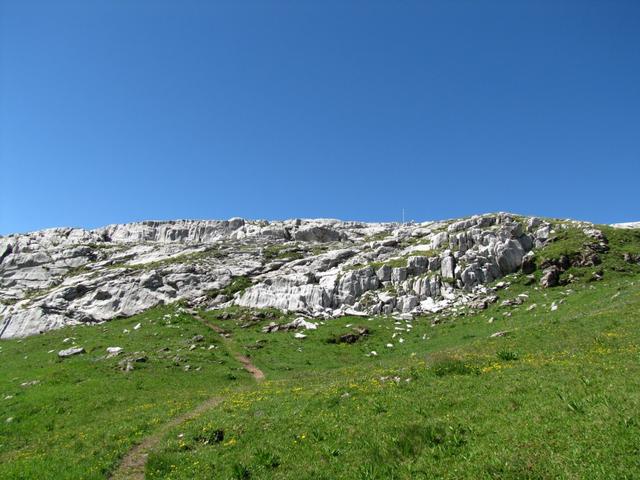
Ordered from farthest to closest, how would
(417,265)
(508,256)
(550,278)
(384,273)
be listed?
(384,273), (417,265), (508,256), (550,278)

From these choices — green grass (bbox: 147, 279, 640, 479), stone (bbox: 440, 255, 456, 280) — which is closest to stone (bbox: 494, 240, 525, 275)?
stone (bbox: 440, 255, 456, 280)

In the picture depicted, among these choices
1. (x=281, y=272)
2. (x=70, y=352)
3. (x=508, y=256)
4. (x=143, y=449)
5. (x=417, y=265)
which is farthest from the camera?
(x=281, y=272)

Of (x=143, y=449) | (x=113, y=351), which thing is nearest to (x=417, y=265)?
(x=113, y=351)

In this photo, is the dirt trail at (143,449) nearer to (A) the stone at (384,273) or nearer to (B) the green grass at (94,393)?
(B) the green grass at (94,393)

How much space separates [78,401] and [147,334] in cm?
2787

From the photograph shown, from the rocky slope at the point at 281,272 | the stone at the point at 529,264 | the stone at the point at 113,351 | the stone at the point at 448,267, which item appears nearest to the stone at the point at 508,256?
the rocky slope at the point at 281,272

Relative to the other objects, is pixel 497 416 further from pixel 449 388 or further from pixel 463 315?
pixel 463 315

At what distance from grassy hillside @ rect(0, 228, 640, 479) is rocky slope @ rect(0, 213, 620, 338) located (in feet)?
64.6

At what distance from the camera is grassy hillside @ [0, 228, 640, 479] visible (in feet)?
39.8

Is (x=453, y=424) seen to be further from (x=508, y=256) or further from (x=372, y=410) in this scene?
(x=508, y=256)

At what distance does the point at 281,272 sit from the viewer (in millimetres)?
90062

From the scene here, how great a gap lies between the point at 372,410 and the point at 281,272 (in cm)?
7259

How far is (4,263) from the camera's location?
405ft

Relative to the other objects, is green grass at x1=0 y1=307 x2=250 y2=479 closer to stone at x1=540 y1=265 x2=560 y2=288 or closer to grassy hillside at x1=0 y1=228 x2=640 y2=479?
grassy hillside at x1=0 y1=228 x2=640 y2=479
